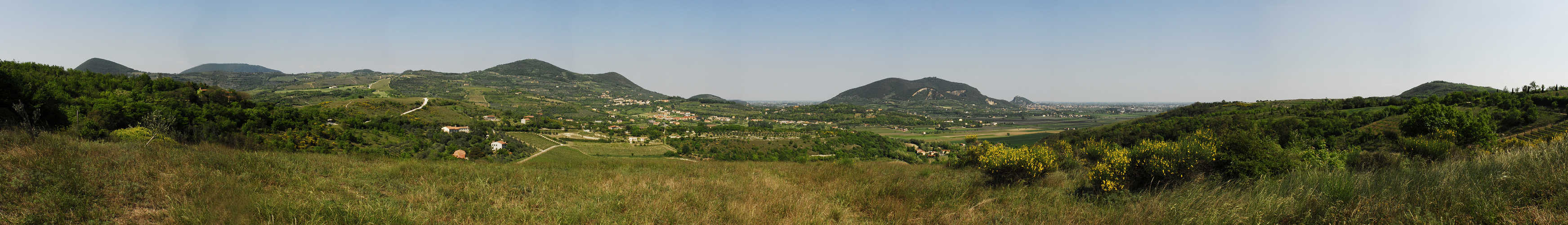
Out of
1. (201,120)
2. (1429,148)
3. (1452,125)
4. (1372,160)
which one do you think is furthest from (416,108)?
(1452,125)

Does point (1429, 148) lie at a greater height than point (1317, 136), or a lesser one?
greater

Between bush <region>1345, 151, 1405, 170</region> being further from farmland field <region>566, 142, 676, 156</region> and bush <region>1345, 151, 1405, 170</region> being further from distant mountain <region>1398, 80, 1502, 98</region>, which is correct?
distant mountain <region>1398, 80, 1502, 98</region>

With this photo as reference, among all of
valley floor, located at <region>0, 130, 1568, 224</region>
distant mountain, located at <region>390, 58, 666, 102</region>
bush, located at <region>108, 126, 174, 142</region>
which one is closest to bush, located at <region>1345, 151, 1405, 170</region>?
valley floor, located at <region>0, 130, 1568, 224</region>

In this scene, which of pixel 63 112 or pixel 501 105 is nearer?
pixel 63 112

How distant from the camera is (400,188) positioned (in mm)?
4699

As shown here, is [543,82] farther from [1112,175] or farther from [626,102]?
[1112,175]

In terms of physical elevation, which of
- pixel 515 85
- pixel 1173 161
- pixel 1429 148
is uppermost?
pixel 515 85

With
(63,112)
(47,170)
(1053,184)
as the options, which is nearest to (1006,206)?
(1053,184)

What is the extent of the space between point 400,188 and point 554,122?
77241 millimetres

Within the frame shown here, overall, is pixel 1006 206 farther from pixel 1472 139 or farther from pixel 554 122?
pixel 554 122

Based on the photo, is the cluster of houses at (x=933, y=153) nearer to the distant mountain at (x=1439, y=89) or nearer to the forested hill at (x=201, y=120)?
the forested hill at (x=201, y=120)

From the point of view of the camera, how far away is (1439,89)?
A: 358 feet

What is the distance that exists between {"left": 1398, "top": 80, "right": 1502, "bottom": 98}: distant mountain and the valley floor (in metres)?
146

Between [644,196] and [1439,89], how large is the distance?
182 meters
